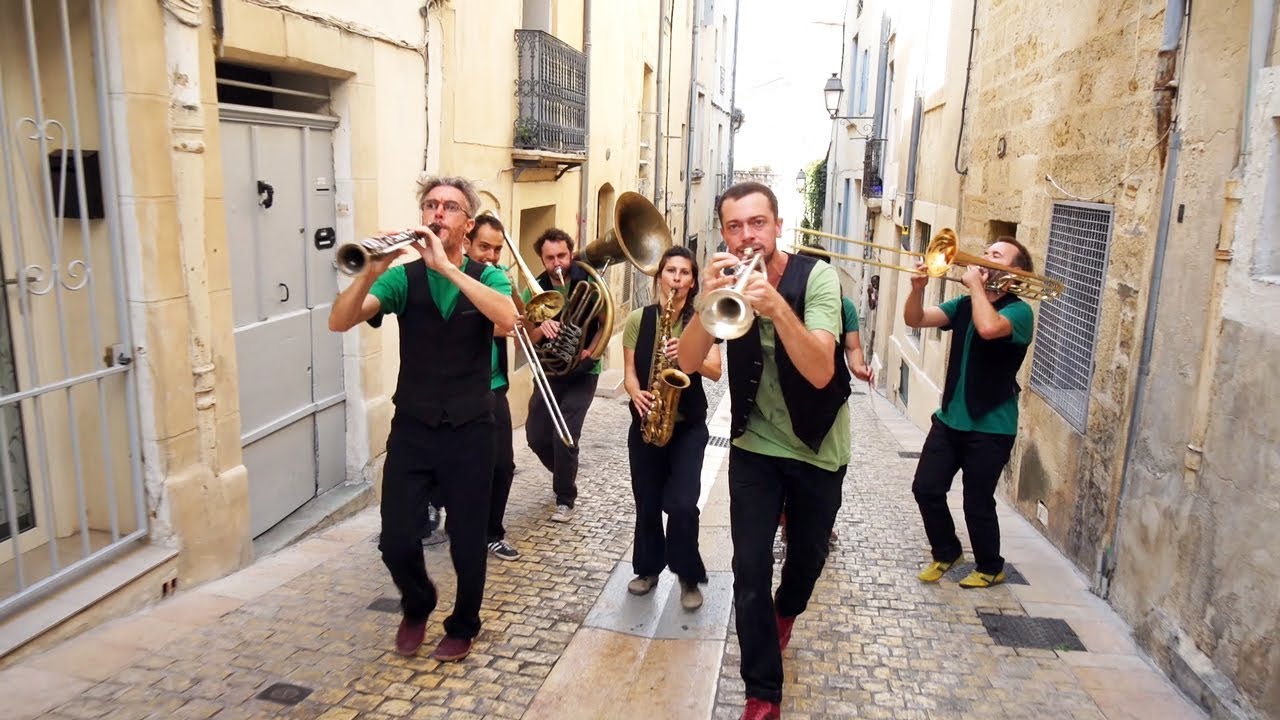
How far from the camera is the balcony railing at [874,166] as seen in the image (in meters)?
17.4

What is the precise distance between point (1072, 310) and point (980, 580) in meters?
2.32

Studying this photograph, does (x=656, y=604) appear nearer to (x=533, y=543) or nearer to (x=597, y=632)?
(x=597, y=632)

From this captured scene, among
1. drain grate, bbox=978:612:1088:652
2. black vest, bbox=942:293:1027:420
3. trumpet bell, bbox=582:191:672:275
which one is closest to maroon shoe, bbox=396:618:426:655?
drain grate, bbox=978:612:1088:652

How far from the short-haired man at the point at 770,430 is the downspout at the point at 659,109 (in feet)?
45.6

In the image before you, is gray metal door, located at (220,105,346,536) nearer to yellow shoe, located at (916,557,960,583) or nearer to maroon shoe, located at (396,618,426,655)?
maroon shoe, located at (396,618,426,655)

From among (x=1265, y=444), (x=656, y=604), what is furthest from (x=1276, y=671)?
(x=656, y=604)

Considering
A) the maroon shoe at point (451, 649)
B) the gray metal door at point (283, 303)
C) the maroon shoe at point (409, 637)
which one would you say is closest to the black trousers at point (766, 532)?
the maroon shoe at point (451, 649)

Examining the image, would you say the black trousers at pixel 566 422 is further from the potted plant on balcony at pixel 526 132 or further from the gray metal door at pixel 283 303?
the potted plant on balcony at pixel 526 132

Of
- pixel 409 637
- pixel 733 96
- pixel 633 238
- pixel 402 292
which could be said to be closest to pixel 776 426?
pixel 402 292

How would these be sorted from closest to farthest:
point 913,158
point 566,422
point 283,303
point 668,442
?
point 668,442, point 283,303, point 566,422, point 913,158

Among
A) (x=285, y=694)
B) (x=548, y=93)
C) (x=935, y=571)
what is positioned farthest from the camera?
(x=548, y=93)

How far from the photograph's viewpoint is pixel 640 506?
14.1 feet

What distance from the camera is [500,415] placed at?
15.7 feet

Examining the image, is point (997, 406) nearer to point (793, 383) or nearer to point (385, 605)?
point (793, 383)
